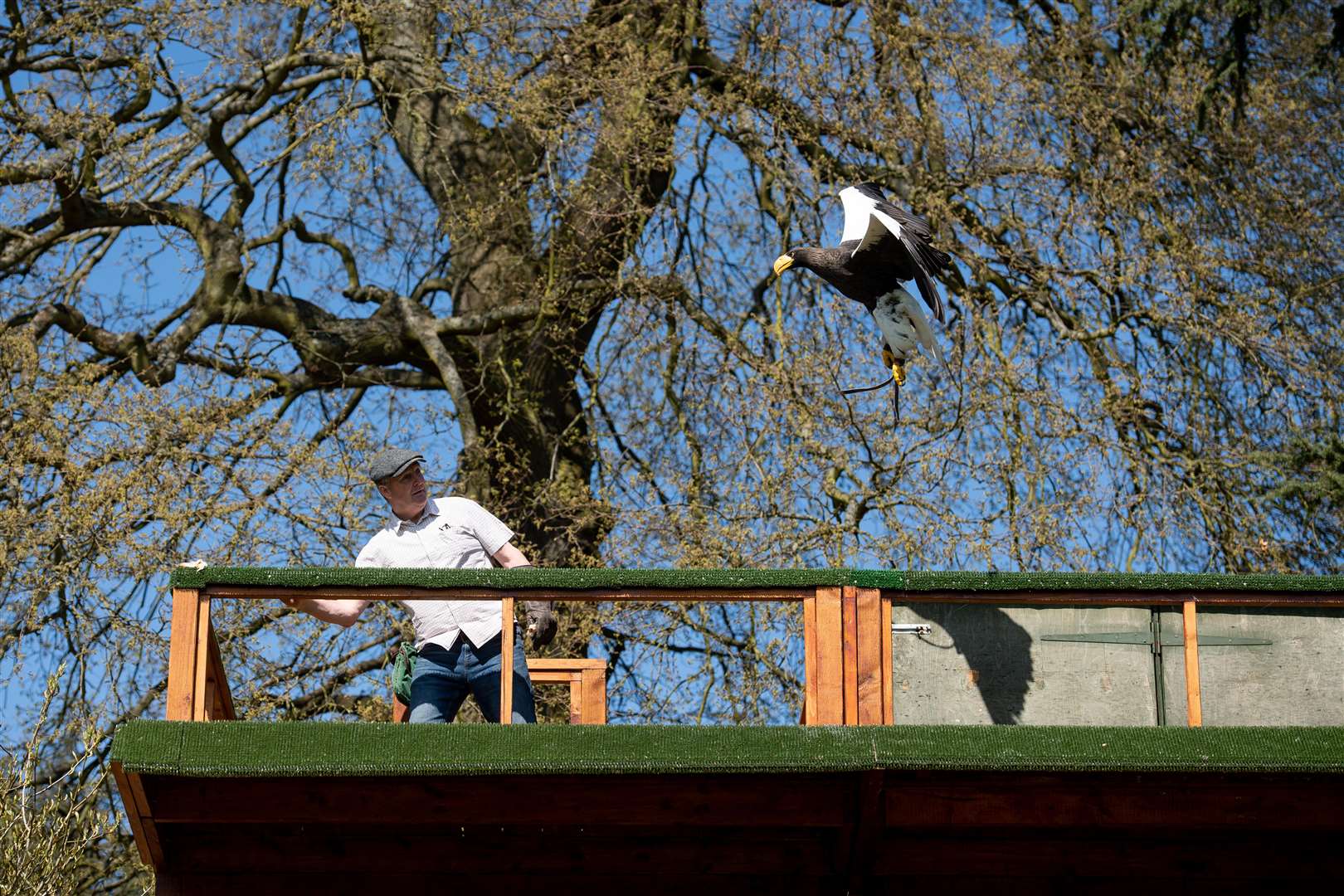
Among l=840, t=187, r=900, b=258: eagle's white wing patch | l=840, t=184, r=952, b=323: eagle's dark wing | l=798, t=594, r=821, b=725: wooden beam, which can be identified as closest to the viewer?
l=798, t=594, r=821, b=725: wooden beam

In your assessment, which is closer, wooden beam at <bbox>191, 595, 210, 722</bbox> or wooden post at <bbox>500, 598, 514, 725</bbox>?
wooden beam at <bbox>191, 595, 210, 722</bbox>

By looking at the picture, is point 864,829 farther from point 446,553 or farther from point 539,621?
point 446,553

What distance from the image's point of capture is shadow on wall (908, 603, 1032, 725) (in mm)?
7129

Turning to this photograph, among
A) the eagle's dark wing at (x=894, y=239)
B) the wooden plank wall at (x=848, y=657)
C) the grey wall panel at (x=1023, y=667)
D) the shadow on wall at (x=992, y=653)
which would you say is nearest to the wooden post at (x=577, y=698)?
the wooden plank wall at (x=848, y=657)

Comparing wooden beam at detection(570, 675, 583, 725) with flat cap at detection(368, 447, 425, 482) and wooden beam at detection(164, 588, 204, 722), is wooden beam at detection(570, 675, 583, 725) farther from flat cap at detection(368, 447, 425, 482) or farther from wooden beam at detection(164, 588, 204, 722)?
wooden beam at detection(164, 588, 204, 722)

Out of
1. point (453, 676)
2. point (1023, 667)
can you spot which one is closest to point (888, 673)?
point (1023, 667)

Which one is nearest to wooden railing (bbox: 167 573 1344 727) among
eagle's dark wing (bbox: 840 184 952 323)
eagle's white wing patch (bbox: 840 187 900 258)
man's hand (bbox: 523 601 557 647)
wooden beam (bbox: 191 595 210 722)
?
wooden beam (bbox: 191 595 210 722)

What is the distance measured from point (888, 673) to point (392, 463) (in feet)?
7.00

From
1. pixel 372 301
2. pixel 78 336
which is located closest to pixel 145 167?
pixel 78 336

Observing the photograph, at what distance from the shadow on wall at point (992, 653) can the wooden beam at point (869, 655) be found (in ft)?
0.76

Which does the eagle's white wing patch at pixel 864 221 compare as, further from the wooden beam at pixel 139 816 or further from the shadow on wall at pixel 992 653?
the wooden beam at pixel 139 816

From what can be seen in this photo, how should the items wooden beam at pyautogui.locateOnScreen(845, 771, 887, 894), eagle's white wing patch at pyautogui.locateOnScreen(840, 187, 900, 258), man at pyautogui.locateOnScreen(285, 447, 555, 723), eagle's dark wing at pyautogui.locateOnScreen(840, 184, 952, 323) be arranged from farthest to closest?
eagle's white wing patch at pyautogui.locateOnScreen(840, 187, 900, 258) < eagle's dark wing at pyautogui.locateOnScreen(840, 184, 952, 323) < man at pyautogui.locateOnScreen(285, 447, 555, 723) < wooden beam at pyautogui.locateOnScreen(845, 771, 887, 894)

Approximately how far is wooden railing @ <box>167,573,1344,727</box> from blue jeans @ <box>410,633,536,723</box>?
289 millimetres

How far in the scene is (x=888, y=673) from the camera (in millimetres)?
7074
